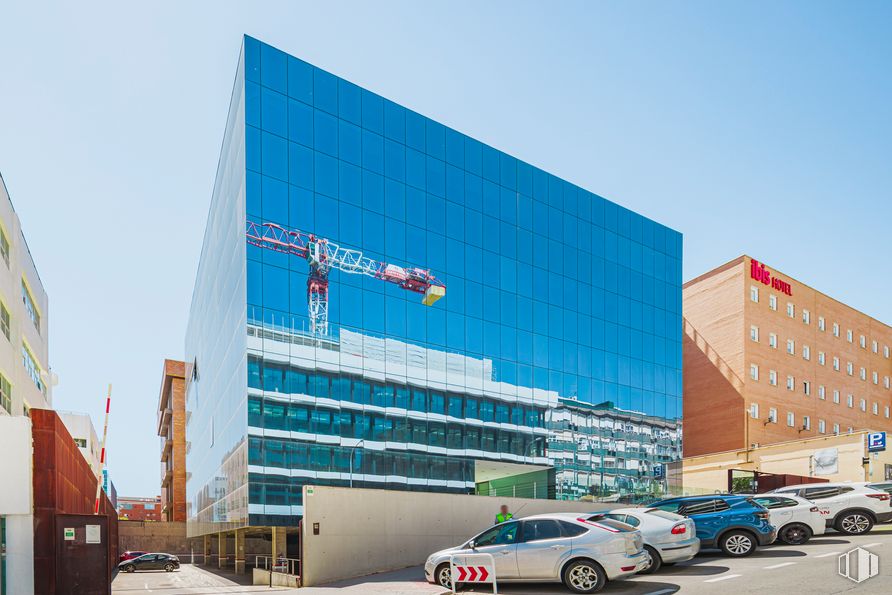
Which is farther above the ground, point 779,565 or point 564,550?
point 564,550

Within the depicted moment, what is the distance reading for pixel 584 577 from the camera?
14.3m

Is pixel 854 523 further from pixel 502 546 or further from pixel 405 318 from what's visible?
pixel 405 318

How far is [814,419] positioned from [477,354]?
40.5 metres

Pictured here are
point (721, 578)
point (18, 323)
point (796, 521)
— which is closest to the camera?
point (721, 578)

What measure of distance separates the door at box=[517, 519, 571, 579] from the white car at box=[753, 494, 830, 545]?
7492mm

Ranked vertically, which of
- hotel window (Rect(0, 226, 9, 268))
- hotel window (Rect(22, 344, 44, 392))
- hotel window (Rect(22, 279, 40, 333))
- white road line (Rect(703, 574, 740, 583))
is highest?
hotel window (Rect(0, 226, 9, 268))

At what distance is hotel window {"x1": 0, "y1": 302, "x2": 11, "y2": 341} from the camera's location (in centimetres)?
3012

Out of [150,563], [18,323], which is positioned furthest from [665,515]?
[150,563]

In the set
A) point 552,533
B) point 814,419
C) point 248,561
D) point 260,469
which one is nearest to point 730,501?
point 552,533

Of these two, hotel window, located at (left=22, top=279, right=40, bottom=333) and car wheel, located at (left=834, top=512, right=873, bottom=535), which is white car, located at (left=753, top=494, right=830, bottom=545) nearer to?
car wheel, located at (left=834, top=512, right=873, bottom=535)

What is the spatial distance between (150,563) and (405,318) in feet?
80.6

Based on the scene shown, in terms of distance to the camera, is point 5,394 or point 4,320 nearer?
point 5,394

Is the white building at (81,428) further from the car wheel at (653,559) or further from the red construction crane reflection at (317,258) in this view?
the car wheel at (653,559)

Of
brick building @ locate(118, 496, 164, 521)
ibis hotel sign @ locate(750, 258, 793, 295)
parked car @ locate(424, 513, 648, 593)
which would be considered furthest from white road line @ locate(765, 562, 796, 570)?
brick building @ locate(118, 496, 164, 521)
